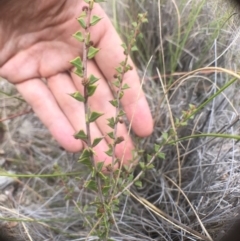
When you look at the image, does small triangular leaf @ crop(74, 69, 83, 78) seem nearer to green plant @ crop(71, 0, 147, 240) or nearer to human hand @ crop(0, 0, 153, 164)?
green plant @ crop(71, 0, 147, 240)

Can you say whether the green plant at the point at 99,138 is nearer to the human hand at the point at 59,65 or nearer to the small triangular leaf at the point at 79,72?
the small triangular leaf at the point at 79,72

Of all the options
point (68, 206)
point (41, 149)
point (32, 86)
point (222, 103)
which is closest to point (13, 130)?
point (41, 149)

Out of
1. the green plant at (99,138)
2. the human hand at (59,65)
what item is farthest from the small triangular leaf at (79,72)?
the human hand at (59,65)

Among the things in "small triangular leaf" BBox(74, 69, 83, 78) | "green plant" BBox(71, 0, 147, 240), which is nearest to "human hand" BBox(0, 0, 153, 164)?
"green plant" BBox(71, 0, 147, 240)

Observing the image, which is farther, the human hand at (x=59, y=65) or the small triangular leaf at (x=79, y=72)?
the human hand at (x=59, y=65)

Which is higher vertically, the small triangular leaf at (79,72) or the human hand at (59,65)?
the small triangular leaf at (79,72)

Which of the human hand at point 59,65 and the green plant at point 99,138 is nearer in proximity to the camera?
the green plant at point 99,138

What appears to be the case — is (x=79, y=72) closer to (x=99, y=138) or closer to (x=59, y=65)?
(x=99, y=138)

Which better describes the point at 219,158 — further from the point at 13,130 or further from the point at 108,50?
the point at 13,130
